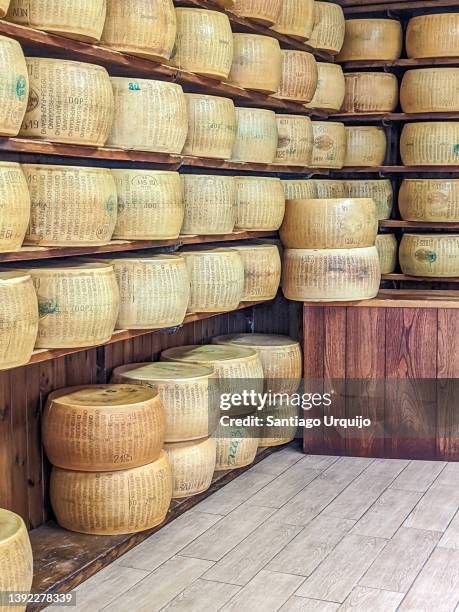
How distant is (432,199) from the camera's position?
518 centimetres

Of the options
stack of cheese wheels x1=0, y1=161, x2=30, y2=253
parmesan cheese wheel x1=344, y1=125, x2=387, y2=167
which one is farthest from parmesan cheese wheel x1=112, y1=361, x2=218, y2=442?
parmesan cheese wheel x1=344, y1=125, x2=387, y2=167

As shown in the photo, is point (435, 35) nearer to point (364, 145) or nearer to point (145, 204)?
point (364, 145)

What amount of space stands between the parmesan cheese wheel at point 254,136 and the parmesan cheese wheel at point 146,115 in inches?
26.6

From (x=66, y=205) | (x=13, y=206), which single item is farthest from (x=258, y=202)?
(x=13, y=206)

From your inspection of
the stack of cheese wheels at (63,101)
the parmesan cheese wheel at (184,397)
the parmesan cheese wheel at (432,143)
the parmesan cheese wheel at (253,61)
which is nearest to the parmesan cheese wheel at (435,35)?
the parmesan cheese wheel at (432,143)

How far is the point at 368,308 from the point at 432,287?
100cm

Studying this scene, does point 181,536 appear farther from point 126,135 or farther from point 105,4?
point 105,4

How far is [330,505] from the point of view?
3879 millimetres

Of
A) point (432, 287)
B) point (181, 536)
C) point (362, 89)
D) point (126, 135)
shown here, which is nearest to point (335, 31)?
point (362, 89)

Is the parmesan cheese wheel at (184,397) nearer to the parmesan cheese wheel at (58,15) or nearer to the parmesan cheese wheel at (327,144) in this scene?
the parmesan cheese wheel at (58,15)

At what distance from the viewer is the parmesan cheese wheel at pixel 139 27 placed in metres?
3.36

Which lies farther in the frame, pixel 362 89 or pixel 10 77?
pixel 362 89

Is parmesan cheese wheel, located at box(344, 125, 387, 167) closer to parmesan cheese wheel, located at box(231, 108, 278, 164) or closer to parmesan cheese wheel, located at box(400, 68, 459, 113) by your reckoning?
parmesan cheese wheel, located at box(400, 68, 459, 113)

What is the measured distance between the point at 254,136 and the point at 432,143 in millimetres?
1276
